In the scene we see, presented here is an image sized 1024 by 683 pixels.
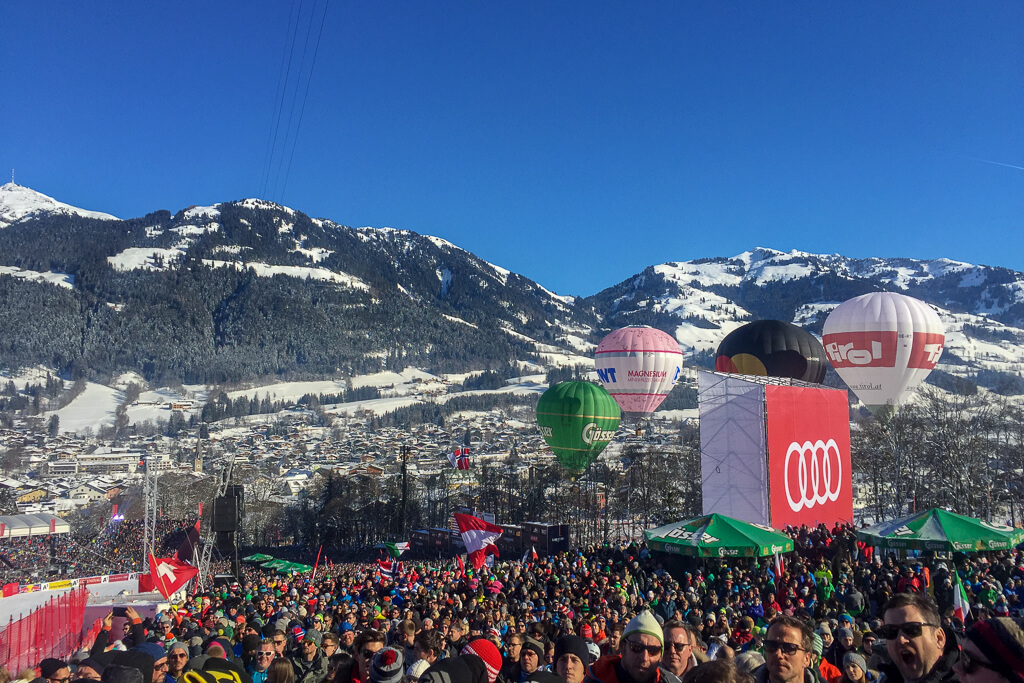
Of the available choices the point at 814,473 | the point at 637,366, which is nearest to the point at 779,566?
the point at 814,473

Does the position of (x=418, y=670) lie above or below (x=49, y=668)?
above

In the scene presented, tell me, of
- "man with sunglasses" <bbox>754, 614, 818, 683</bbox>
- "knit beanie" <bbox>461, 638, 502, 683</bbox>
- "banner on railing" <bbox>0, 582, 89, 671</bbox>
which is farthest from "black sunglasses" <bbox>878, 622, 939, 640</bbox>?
"banner on railing" <bbox>0, 582, 89, 671</bbox>

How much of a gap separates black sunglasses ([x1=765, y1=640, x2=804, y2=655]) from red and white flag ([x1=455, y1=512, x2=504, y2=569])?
15827mm

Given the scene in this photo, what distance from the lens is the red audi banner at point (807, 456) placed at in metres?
21.5

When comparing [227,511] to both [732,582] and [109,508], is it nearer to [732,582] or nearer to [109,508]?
[732,582]

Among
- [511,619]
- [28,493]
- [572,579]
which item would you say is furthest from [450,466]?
[511,619]

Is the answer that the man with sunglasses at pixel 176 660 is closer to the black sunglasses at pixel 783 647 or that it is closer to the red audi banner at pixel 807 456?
the black sunglasses at pixel 783 647

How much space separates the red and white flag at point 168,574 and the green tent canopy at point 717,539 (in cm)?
1029

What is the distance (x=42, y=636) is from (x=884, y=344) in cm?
2811

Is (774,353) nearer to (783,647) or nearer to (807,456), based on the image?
(807,456)

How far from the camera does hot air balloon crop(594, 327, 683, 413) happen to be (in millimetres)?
40625

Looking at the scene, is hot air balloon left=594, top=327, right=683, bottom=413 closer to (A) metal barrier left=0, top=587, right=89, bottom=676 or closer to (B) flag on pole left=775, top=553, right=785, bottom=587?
(B) flag on pole left=775, top=553, right=785, bottom=587

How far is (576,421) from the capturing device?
39.0 m

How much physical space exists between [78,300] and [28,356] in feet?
80.1
